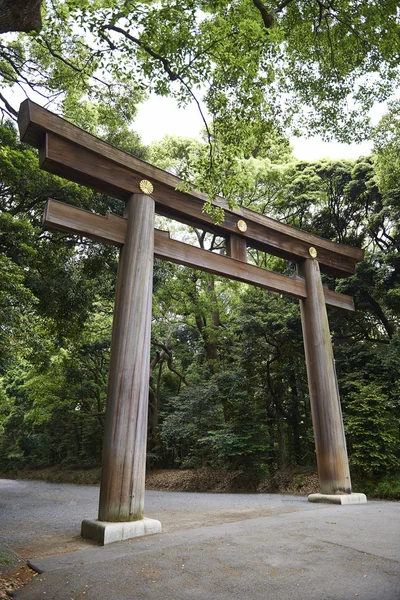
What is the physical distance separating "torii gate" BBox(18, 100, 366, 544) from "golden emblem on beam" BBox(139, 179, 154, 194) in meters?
0.02

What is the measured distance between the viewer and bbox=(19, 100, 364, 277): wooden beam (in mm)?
4734

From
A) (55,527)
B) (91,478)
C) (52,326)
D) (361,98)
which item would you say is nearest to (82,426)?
(91,478)

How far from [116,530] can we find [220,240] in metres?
13.9

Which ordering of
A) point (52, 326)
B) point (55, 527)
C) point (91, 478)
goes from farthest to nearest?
1. point (91, 478)
2. point (52, 326)
3. point (55, 527)

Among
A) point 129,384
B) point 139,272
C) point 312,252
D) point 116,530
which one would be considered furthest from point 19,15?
point 312,252

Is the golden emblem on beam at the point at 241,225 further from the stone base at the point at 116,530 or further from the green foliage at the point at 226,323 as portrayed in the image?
the stone base at the point at 116,530

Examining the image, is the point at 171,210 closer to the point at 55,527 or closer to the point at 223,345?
the point at 55,527

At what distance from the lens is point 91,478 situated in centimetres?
1594

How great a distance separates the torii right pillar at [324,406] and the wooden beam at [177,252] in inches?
13.5

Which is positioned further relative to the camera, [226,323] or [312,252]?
[226,323]

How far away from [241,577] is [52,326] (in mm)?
7533

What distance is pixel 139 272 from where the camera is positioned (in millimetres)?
4941

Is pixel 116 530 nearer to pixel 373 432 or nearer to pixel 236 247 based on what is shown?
pixel 236 247

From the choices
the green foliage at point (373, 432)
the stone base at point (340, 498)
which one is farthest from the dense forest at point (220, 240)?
the stone base at point (340, 498)
